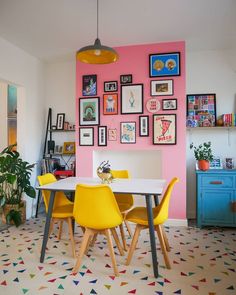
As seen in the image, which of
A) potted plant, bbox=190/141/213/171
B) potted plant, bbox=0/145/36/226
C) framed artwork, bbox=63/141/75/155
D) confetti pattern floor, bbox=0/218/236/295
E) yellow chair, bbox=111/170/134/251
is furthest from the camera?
framed artwork, bbox=63/141/75/155

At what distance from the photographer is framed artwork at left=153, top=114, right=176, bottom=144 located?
147 inches

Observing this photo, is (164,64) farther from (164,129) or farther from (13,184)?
(13,184)

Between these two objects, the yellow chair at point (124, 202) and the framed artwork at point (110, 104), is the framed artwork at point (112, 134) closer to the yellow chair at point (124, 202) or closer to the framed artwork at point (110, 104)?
the framed artwork at point (110, 104)

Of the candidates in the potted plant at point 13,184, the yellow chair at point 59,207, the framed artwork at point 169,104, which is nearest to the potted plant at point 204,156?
the framed artwork at point 169,104

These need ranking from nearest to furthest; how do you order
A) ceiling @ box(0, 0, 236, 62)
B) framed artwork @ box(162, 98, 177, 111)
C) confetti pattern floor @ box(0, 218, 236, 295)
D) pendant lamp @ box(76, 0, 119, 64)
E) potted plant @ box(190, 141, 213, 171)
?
1. confetti pattern floor @ box(0, 218, 236, 295)
2. pendant lamp @ box(76, 0, 119, 64)
3. ceiling @ box(0, 0, 236, 62)
4. potted plant @ box(190, 141, 213, 171)
5. framed artwork @ box(162, 98, 177, 111)

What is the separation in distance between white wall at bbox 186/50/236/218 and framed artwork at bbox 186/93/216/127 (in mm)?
89

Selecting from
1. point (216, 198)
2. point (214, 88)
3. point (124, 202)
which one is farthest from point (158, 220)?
point (214, 88)

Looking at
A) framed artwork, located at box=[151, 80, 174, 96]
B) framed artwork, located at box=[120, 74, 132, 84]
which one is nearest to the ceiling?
framed artwork, located at box=[120, 74, 132, 84]

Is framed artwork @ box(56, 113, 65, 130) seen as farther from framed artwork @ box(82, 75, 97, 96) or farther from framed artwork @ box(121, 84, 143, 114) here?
framed artwork @ box(121, 84, 143, 114)

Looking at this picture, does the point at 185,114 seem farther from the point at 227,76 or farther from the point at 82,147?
the point at 82,147

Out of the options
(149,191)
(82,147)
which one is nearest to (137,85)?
(82,147)

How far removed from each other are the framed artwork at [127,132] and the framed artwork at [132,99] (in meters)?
0.18

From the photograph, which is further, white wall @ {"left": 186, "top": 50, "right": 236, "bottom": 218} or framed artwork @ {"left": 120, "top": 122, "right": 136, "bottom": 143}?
white wall @ {"left": 186, "top": 50, "right": 236, "bottom": 218}

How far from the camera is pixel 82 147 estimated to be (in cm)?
411
